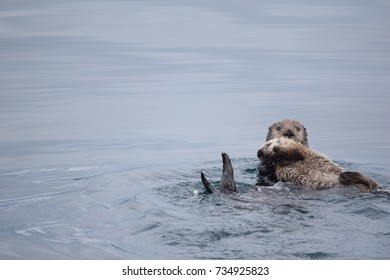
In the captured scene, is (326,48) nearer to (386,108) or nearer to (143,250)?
(386,108)

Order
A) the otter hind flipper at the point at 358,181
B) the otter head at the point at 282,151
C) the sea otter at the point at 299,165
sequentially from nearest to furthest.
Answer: the otter hind flipper at the point at 358,181 < the sea otter at the point at 299,165 < the otter head at the point at 282,151

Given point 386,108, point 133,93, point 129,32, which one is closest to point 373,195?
point 386,108

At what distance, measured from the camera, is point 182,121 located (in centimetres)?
885

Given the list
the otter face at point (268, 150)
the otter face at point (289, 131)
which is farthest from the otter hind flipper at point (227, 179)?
the otter face at point (289, 131)

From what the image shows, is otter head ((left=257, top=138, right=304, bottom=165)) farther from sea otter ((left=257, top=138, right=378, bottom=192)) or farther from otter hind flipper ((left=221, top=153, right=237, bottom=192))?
otter hind flipper ((left=221, top=153, right=237, bottom=192))

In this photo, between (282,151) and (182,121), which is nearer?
(282,151)

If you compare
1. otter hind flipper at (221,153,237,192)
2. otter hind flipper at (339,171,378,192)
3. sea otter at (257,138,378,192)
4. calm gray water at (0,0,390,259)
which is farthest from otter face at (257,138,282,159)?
otter hind flipper at (339,171,378,192)

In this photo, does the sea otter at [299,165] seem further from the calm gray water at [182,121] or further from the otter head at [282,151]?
the calm gray water at [182,121]

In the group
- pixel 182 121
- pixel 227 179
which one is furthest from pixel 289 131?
pixel 182 121

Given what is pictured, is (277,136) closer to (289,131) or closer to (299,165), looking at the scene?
(289,131)

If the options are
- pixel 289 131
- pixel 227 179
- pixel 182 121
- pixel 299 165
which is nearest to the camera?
pixel 227 179

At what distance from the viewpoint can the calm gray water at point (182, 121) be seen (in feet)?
16.1

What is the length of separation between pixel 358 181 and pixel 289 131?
1.18m
